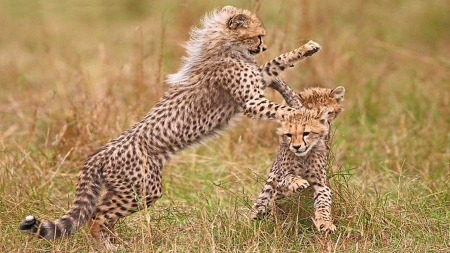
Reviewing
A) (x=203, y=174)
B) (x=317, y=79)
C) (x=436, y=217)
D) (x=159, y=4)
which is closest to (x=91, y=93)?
(x=203, y=174)

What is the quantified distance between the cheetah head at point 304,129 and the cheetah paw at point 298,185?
14 cm

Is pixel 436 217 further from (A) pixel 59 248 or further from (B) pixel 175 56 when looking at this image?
(B) pixel 175 56

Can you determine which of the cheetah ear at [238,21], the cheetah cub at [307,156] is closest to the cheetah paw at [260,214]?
the cheetah cub at [307,156]

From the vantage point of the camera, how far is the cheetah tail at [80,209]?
4766mm

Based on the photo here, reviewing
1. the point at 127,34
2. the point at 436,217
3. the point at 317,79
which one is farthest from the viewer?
the point at 127,34

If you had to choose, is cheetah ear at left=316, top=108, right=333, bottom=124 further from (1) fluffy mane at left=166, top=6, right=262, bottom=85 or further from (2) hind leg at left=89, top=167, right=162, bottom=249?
(2) hind leg at left=89, top=167, right=162, bottom=249

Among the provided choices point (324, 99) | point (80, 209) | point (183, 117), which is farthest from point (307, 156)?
point (80, 209)

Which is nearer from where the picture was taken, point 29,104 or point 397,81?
point 29,104

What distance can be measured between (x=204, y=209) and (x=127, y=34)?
6.51 metres

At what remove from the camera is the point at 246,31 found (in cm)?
537

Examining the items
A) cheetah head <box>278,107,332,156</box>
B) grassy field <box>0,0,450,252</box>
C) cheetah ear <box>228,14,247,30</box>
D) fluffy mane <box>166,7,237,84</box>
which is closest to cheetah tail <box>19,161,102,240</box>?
grassy field <box>0,0,450,252</box>

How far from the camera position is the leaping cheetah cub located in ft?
16.2

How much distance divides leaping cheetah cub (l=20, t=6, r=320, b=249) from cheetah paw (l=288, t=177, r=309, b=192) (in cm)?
36

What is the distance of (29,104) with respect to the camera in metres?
7.74
